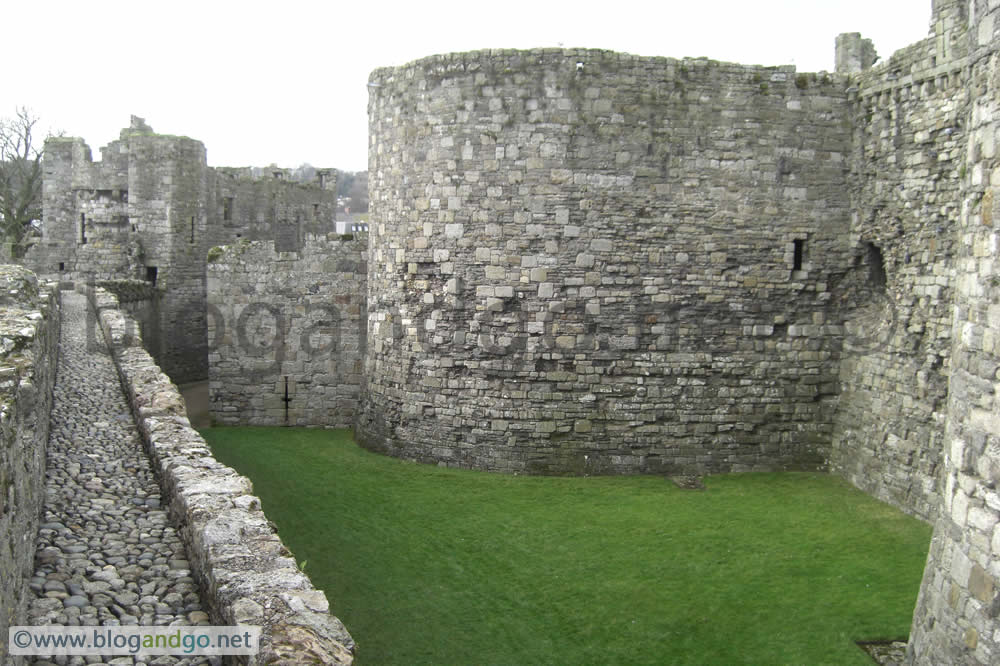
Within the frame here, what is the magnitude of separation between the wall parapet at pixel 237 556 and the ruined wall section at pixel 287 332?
7645 mm

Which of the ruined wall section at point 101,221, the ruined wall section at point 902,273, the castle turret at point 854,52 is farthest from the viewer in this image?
the ruined wall section at point 101,221

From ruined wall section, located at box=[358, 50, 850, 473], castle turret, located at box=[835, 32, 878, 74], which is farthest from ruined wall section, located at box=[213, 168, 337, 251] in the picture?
castle turret, located at box=[835, 32, 878, 74]

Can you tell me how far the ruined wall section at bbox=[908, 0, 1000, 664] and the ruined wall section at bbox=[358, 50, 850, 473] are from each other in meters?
6.28

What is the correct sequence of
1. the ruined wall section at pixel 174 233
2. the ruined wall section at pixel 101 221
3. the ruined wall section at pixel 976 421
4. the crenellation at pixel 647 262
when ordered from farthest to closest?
the ruined wall section at pixel 101 221 → the ruined wall section at pixel 174 233 → the crenellation at pixel 647 262 → the ruined wall section at pixel 976 421

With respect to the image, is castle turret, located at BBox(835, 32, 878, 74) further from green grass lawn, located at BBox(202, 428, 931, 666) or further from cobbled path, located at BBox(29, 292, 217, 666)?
cobbled path, located at BBox(29, 292, 217, 666)

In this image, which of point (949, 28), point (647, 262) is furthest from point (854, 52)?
point (647, 262)

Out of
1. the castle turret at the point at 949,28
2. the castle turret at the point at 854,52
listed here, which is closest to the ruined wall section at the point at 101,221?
the castle turret at the point at 854,52

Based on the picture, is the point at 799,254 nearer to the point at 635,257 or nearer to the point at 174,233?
the point at 635,257

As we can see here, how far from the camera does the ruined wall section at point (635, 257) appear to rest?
12.2 meters

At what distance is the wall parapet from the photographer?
409 centimetres

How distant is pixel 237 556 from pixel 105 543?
1.56 m

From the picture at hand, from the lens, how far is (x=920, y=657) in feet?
20.6

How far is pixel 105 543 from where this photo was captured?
5.83 metres

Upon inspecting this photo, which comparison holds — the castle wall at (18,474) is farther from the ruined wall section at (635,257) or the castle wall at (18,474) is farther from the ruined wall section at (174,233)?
the ruined wall section at (174,233)
